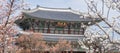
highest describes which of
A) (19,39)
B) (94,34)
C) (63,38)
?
(94,34)

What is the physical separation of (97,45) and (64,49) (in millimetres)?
24354

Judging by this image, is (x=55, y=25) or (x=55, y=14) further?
(x=55, y=14)

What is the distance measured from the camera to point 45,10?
4572cm

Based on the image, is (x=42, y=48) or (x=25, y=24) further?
(x=25, y=24)

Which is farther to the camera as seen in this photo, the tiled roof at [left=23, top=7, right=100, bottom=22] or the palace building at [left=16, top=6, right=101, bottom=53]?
the tiled roof at [left=23, top=7, right=100, bottom=22]

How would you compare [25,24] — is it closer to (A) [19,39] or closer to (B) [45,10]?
(B) [45,10]

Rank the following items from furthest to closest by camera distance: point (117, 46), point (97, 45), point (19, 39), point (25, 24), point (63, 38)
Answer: point (25, 24) → point (63, 38) → point (19, 39) → point (97, 45) → point (117, 46)

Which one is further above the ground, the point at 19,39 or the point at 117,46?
the point at 117,46

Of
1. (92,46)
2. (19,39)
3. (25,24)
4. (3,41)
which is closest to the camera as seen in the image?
(92,46)

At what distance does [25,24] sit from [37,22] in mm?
2811

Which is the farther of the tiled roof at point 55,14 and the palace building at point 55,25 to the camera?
the tiled roof at point 55,14

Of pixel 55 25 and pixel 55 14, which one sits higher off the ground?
pixel 55 14

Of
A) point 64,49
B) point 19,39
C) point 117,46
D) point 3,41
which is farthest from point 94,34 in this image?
point 64,49

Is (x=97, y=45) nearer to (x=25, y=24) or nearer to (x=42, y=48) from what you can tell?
(x=42, y=48)
